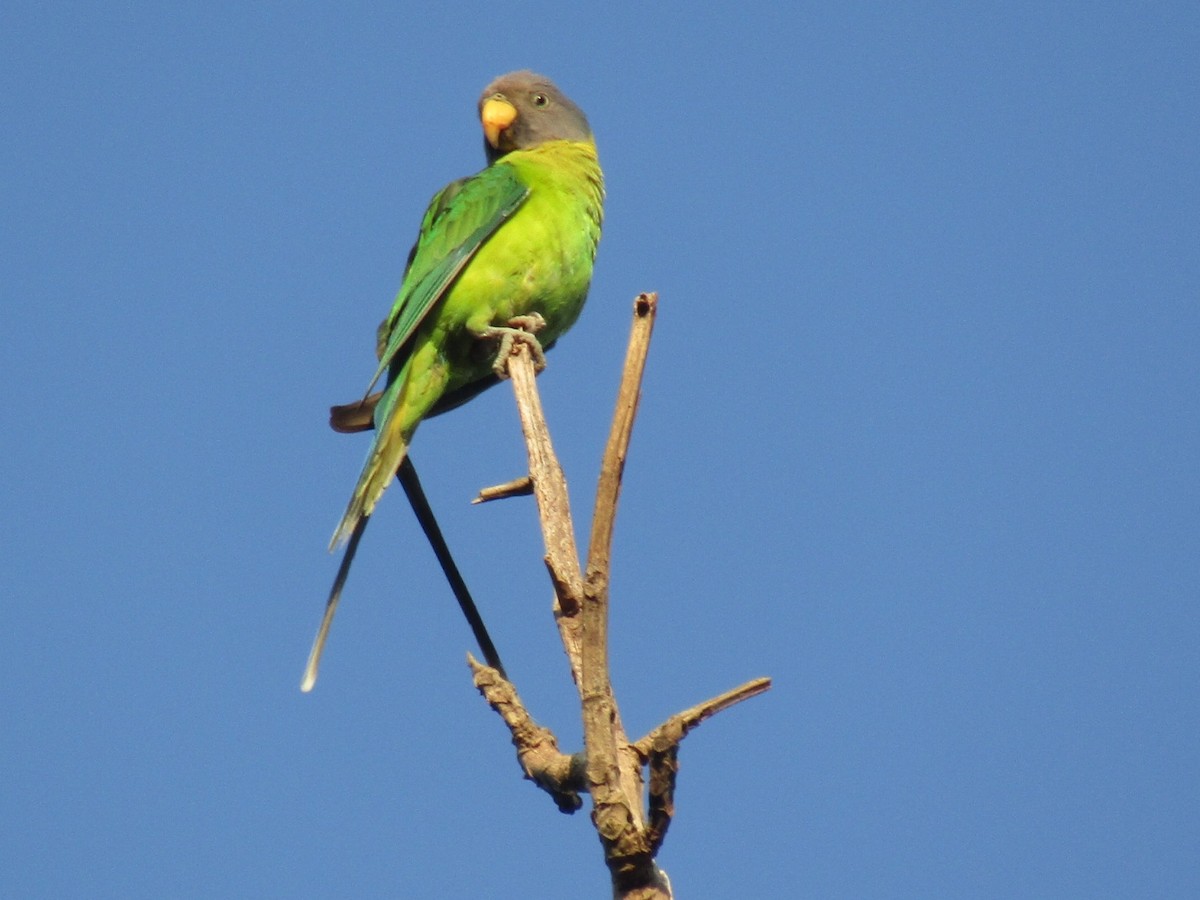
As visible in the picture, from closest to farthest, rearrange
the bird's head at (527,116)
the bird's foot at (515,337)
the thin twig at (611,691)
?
the thin twig at (611,691), the bird's foot at (515,337), the bird's head at (527,116)

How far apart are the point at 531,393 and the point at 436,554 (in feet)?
2.13

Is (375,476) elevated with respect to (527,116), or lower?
lower

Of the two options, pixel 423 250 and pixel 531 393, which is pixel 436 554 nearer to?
pixel 531 393

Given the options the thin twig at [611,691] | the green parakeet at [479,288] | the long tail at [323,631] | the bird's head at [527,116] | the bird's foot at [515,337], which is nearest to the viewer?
the thin twig at [611,691]

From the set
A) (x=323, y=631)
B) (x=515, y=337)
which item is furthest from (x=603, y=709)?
(x=515, y=337)

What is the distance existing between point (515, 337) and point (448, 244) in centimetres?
70

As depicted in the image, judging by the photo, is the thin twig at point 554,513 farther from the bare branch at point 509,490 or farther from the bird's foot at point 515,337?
the bird's foot at point 515,337

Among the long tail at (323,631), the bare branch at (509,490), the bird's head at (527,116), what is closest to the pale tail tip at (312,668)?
the long tail at (323,631)

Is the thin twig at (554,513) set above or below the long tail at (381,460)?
below

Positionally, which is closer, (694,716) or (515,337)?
(694,716)

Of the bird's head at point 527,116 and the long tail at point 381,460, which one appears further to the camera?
the bird's head at point 527,116

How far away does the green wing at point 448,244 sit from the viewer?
213 inches

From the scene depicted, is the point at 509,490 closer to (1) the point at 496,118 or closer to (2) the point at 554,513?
(2) the point at 554,513

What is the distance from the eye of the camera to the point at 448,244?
5609 millimetres
